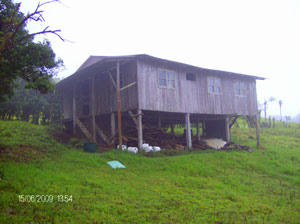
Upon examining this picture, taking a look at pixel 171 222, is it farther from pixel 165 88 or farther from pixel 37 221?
pixel 165 88

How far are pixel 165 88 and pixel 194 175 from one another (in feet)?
23.1

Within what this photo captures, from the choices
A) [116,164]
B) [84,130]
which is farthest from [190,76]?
[116,164]

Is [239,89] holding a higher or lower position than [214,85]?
lower

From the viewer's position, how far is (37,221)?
6.18 meters

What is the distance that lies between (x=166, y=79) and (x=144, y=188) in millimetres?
9652

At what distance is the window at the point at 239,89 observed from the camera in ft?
74.0

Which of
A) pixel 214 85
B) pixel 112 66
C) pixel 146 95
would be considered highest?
pixel 112 66

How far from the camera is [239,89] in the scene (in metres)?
22.8

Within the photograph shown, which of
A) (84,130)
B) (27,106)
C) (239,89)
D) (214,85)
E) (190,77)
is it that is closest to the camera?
(190,77)

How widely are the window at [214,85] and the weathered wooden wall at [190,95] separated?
1.04 ft

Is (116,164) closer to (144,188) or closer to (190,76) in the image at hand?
(144,188)

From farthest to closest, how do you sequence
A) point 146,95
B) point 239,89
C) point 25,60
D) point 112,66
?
point 239,89, point 112,66, point 146,95, point 25,60

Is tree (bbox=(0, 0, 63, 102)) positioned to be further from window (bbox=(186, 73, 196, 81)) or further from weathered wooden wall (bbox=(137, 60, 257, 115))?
window (bbox=(186, 73, 196, 81))

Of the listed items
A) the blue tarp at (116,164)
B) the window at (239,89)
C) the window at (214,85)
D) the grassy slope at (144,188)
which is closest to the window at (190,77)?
the window at (214,85)
